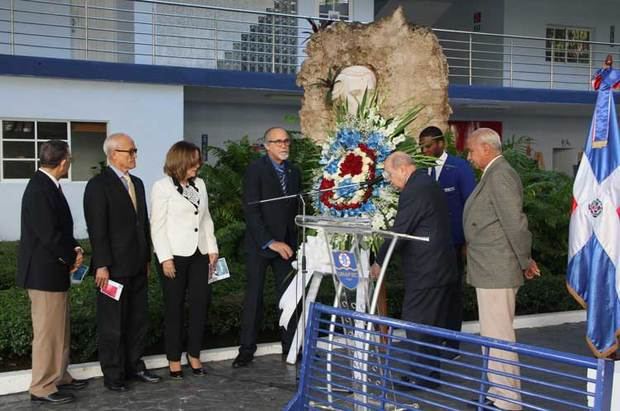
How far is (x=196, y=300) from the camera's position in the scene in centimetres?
661

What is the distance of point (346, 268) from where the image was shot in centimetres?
536

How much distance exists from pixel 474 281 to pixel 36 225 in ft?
10.8

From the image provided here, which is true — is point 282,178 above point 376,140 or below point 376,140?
below

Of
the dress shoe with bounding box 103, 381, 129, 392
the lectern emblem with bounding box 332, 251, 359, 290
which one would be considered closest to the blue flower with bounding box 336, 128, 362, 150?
the lectern emblem with bounding box 332, 251, 359, 290

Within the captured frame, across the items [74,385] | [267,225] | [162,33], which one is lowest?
[74,385]

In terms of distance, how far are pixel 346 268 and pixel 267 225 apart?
1.73m

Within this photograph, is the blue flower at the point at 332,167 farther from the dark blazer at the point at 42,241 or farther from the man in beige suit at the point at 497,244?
the dark blazer at the point at 42,241

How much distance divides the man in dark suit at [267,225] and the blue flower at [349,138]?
0.89m

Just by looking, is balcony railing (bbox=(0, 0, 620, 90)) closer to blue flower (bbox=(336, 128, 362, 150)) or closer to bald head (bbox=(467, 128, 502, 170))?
blue flower (bbox=(336, 128, 362, 150))

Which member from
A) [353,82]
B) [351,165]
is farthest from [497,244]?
[353,82]

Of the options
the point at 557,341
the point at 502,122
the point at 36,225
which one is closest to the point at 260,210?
the point at 36,225

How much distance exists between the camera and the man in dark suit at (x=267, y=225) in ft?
22.5

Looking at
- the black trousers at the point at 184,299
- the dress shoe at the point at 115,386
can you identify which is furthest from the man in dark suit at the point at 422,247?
the dress shoe at the point at 115,386

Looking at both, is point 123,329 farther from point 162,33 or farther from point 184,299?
point 162,33
